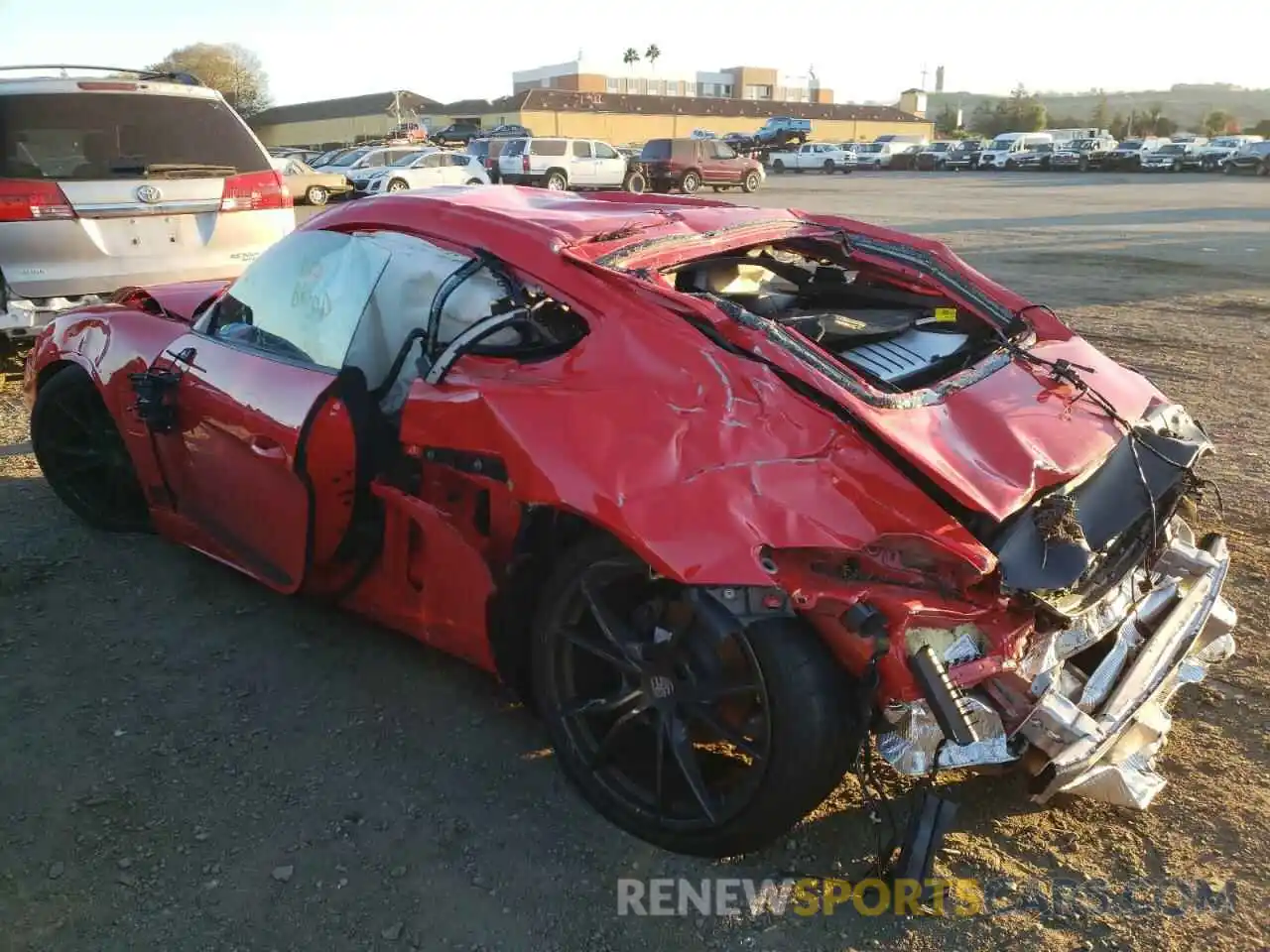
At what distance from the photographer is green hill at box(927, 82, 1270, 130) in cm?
13012

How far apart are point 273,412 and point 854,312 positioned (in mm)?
2106

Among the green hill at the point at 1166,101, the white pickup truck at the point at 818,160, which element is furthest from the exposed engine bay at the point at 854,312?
the green hill at the point at 1166,101

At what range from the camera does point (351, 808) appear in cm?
279

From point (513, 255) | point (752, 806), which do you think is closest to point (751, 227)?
point (513, 255)

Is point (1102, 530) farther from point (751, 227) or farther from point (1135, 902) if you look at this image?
point (751, 227)

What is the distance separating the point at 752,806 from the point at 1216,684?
1950 millimetres

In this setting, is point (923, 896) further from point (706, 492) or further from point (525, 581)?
point (525, 581)

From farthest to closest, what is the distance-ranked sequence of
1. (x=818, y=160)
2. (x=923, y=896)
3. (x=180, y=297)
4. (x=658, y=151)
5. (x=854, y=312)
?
(x=818, y=160), (x=658, y=151), (x=180, y=297), (x=854, y=312), (x=923, y=896)

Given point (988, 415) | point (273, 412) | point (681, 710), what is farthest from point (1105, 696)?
point (273, 412)

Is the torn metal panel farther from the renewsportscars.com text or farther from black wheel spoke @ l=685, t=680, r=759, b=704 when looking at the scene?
the renewsportscars.com text

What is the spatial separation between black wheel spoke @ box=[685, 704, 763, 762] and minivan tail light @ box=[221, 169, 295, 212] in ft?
18.6

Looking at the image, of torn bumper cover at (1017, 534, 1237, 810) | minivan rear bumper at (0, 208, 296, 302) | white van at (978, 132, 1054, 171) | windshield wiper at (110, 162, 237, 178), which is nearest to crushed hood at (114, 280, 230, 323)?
minivan rear bumper at (0, 208, 296, 302)

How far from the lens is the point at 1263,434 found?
5922 millimetres

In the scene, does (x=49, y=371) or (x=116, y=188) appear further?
(x=116, y=188)
